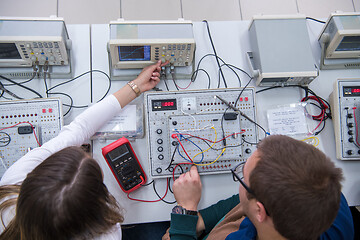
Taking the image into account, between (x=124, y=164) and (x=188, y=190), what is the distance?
0.35 m

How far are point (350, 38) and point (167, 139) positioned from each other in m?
1.18

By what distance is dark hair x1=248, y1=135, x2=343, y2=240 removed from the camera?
765 mm

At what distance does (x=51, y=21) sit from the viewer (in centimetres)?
141

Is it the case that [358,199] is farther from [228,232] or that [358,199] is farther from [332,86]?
[228,232]

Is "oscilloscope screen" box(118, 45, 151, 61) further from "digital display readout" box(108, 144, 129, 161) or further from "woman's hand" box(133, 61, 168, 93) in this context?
"digital display readout" box(108, 144, 129, 161)

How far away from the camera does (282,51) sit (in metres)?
1.50

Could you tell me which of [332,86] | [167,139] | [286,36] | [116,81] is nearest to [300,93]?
[332,86]

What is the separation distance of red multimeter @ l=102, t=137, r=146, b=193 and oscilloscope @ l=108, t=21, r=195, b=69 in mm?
462

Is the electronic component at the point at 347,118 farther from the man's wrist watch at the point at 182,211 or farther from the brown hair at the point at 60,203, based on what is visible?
the brown hair at the point at 60,203

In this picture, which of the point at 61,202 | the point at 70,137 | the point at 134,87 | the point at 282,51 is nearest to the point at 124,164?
the point at 70,137

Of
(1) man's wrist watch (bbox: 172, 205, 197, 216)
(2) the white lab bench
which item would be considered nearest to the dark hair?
(1) man's wrist watch (bbox: 172, 205, 197, 216)

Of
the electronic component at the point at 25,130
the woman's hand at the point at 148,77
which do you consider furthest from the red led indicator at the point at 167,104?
the electronic component at the point at 25,130

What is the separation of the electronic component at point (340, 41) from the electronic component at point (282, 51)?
156 millimetres

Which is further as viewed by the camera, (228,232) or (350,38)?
(350,38)
